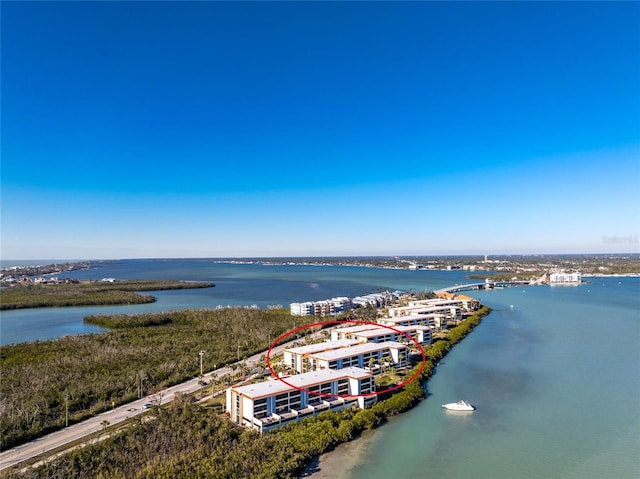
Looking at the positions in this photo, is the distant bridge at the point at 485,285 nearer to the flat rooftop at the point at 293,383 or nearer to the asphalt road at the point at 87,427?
the flat rooftop at the point at 293,383

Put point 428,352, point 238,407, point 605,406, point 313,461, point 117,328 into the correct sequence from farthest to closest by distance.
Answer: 1. point 117,328
2. point 428,352
3. point 605,406
4. point 238,407
5. point 313,461

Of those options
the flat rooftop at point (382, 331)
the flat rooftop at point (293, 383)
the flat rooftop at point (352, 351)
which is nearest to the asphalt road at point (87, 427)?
the flat rooftop at point (293, 383)

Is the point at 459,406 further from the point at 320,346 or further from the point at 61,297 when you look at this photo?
the point at 61,297

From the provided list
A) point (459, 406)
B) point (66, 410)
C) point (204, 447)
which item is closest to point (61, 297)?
point (66, 410)

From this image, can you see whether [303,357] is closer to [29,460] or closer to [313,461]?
[313,461]

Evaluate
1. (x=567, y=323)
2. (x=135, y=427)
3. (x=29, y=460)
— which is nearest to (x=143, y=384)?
(x=135, y=427)

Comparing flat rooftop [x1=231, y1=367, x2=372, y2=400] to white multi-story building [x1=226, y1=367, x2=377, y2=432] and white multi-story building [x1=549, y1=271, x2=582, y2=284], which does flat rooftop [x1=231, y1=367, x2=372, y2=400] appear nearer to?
white multi-story building [x1=226, y1=367, x2=377, y2=432]

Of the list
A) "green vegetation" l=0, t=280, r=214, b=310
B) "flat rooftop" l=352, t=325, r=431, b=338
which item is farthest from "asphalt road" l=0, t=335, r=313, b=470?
"green vegetation" l=0, t=280, r=214, b=310
